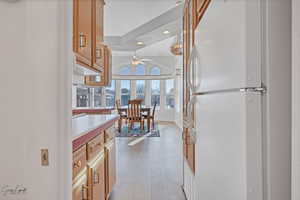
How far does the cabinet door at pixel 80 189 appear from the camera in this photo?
111cm

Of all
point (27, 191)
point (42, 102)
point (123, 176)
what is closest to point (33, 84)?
point (42, 102)

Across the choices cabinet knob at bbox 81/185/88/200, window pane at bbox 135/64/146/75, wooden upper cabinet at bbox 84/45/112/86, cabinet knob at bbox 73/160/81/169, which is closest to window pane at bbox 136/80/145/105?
window pane at bbox 135/64/146/75

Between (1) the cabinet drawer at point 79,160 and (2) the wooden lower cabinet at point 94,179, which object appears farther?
(2) the wooden lower cabinet at point 94,179

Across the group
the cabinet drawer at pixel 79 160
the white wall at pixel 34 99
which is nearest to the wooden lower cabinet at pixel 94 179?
the cabinet drawer at pixel 79 160

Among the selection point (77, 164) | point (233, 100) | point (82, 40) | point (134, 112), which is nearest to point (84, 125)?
point (77, 164)

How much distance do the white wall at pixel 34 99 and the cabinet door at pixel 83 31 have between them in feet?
1.92

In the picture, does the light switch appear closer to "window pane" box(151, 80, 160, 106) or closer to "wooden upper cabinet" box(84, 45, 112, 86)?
"wooden upper cabinet" box(84, 45, 112, 86)

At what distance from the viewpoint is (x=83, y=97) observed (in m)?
3.54

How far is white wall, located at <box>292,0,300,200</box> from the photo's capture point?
2.13 feet

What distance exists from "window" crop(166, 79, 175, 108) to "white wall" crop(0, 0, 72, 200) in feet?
28.4

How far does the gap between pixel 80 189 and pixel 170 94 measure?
27.8 ft

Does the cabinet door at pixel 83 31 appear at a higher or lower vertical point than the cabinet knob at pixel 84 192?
higher

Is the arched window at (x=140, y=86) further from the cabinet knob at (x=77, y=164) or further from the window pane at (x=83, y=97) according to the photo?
the cabinet knob at (x=77, y=164)

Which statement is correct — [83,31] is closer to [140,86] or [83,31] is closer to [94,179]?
[94,179]
